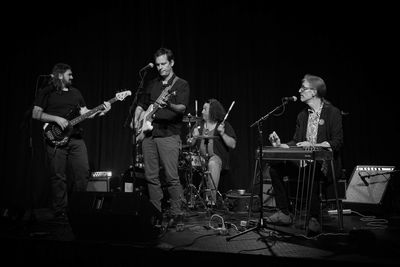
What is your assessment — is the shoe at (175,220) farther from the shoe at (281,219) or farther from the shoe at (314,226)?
the shoe at (314,226)

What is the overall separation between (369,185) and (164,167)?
333cm

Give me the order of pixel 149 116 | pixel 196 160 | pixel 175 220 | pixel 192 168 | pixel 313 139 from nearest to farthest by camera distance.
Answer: pixel 175 220, pixel 149 116, pixel 313 139, pixel 192 168, pixel 196 160

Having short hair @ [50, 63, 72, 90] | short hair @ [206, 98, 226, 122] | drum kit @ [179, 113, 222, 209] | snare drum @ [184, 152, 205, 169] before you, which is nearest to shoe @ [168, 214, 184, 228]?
drum kit @ [179, 113, 222, 209]

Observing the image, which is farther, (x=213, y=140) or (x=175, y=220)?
(x=213, y=140)

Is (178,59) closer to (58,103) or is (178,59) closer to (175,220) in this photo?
(58,103)

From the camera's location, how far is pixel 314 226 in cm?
351

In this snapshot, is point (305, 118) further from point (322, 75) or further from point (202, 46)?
point (202, 46)

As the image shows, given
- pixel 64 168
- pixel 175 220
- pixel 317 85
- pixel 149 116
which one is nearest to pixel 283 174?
A: pixel 317 85

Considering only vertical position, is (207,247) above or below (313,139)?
below

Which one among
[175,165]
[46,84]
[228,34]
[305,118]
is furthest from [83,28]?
[305,118]

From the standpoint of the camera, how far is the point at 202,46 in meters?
6.86

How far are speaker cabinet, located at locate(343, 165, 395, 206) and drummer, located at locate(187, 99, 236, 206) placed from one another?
2047 millimetres

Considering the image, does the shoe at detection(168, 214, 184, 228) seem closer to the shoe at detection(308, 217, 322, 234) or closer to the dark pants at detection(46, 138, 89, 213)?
the shoe at detection(308, 217, 322, 234)

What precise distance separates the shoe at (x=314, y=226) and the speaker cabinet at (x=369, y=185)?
2.00 metres
